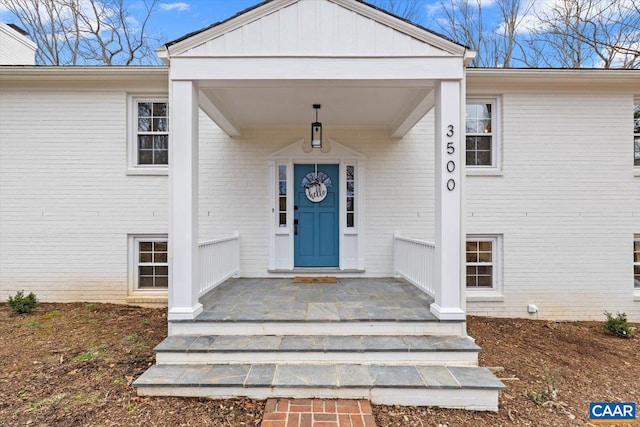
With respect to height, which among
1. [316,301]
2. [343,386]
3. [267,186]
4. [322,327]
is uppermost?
[267,186]

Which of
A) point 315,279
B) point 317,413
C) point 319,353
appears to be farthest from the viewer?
point 315,279

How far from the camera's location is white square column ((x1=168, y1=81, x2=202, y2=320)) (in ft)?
12.5

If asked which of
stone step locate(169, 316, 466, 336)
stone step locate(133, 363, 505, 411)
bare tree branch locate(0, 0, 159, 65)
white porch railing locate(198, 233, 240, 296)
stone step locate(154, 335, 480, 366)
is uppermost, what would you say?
bare tree branch locate(0, 0, 159, 65)

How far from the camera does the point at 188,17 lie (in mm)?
10992

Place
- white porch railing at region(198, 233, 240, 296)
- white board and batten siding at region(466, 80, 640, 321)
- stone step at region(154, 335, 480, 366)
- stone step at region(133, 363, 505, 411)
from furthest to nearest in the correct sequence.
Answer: white board and batten siding at region(466, 80, 640, 321) < white porch railing at region(198, 233, 240, 296) < stone step at region(154, 335, 480, 366) < stone step at region(133, 363, 505, 411)

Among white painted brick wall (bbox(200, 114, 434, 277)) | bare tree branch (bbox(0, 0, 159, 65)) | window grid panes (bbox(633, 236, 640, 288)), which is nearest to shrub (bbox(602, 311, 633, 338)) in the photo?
window grid panes (bbox(633, 236, 640, 288))

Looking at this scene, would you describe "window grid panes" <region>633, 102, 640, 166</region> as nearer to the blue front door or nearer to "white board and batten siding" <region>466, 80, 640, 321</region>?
"white board and batten siding" <region>466, 80, 640, 321</region>

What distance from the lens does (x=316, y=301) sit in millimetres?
4484

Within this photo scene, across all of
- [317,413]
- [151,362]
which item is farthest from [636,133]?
[151,362]

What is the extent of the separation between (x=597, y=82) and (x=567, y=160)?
1.41 m

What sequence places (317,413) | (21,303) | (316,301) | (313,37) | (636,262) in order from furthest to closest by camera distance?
(636,262)
(21,303)
(316,301)
(313,37)
(317,413)

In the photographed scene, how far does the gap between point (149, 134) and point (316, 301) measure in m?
4.38

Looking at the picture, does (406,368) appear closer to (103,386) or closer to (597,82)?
(103,386)

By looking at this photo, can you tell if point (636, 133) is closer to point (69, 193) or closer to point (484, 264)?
point (484, 264)
